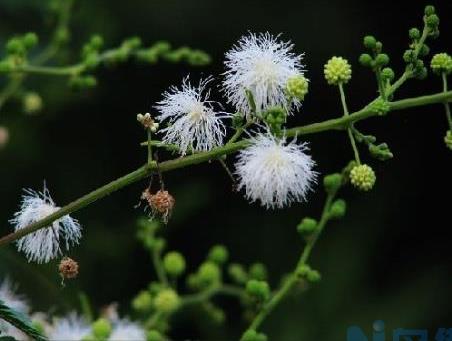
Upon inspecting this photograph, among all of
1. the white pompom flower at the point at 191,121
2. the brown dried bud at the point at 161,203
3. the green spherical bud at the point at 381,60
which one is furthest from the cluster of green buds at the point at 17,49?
the green spherical bud at the point at 381,60

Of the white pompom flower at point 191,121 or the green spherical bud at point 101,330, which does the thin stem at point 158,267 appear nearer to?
the green spherical bud at point 101,330

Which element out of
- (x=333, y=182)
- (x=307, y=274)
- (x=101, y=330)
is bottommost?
(x=101, y=330)

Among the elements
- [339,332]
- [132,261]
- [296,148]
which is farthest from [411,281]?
[296,148]

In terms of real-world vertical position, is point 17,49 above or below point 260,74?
above

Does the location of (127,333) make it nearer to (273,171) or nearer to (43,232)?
(43,232)

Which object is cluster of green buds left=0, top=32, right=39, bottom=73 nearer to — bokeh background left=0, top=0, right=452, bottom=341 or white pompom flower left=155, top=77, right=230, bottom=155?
white pompom flower left=155, top=77, right=230, bottom=155

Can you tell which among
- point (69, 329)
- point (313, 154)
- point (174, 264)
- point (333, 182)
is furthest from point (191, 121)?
point (313, 154)
